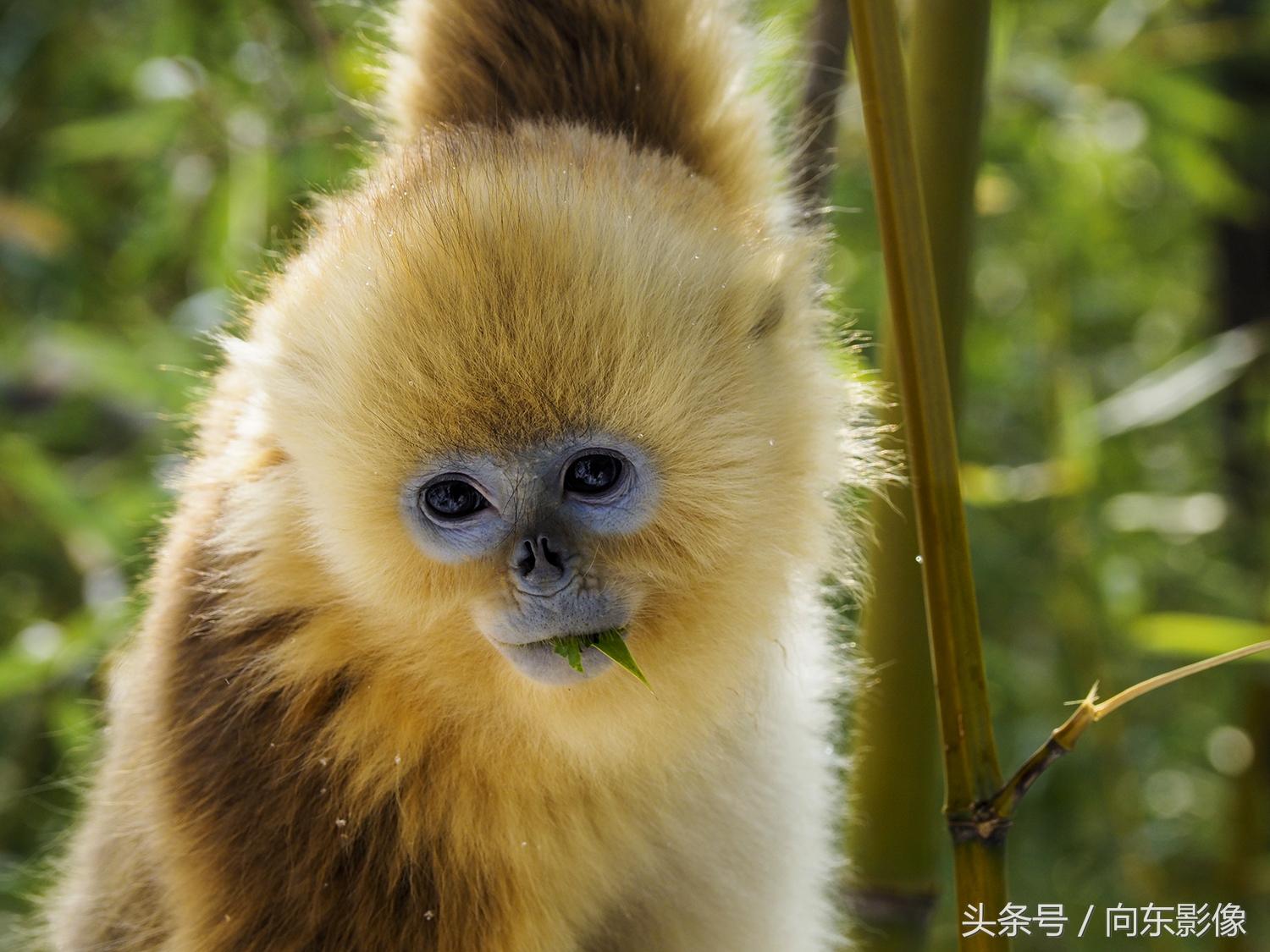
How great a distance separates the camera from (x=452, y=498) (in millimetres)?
1496

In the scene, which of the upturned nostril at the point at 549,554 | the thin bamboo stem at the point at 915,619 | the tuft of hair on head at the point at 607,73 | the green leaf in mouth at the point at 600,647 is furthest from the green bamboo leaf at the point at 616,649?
the tuft of hair on head at the point at 607,73

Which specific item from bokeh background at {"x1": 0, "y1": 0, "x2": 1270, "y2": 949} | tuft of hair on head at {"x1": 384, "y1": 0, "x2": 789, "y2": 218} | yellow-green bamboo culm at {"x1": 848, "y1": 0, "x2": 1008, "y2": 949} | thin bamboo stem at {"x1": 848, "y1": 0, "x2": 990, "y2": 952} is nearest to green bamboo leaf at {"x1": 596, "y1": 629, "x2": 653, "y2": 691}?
thin bamboo stem at {"x1": 848, "y1": 0, "x2": 990, "y2": 952}

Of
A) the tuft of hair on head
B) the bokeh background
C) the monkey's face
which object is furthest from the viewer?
the bokeh background

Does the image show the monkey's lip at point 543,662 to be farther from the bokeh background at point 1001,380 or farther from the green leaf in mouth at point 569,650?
the bokeh background at point 1001,380

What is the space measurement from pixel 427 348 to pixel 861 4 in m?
0.58

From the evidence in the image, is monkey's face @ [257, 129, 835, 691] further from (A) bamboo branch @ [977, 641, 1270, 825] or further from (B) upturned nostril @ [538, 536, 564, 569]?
(A) bamboo branch @ [977, 641, 1270, 825]

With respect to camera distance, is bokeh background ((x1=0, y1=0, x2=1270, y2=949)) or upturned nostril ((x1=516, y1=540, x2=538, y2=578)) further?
bokeh background ((x1=0, y1=0, x2=1270, y2=949))

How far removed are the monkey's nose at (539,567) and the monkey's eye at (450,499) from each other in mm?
76

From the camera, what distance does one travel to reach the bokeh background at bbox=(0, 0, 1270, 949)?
2.71 meters

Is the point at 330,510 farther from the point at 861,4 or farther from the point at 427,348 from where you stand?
the point at 861,4

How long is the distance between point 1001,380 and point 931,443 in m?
2.44

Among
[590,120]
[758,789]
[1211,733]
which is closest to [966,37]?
[590,120]

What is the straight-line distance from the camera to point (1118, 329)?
4340 millimetres

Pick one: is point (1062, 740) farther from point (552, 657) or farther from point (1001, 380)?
point (1001, 380)
